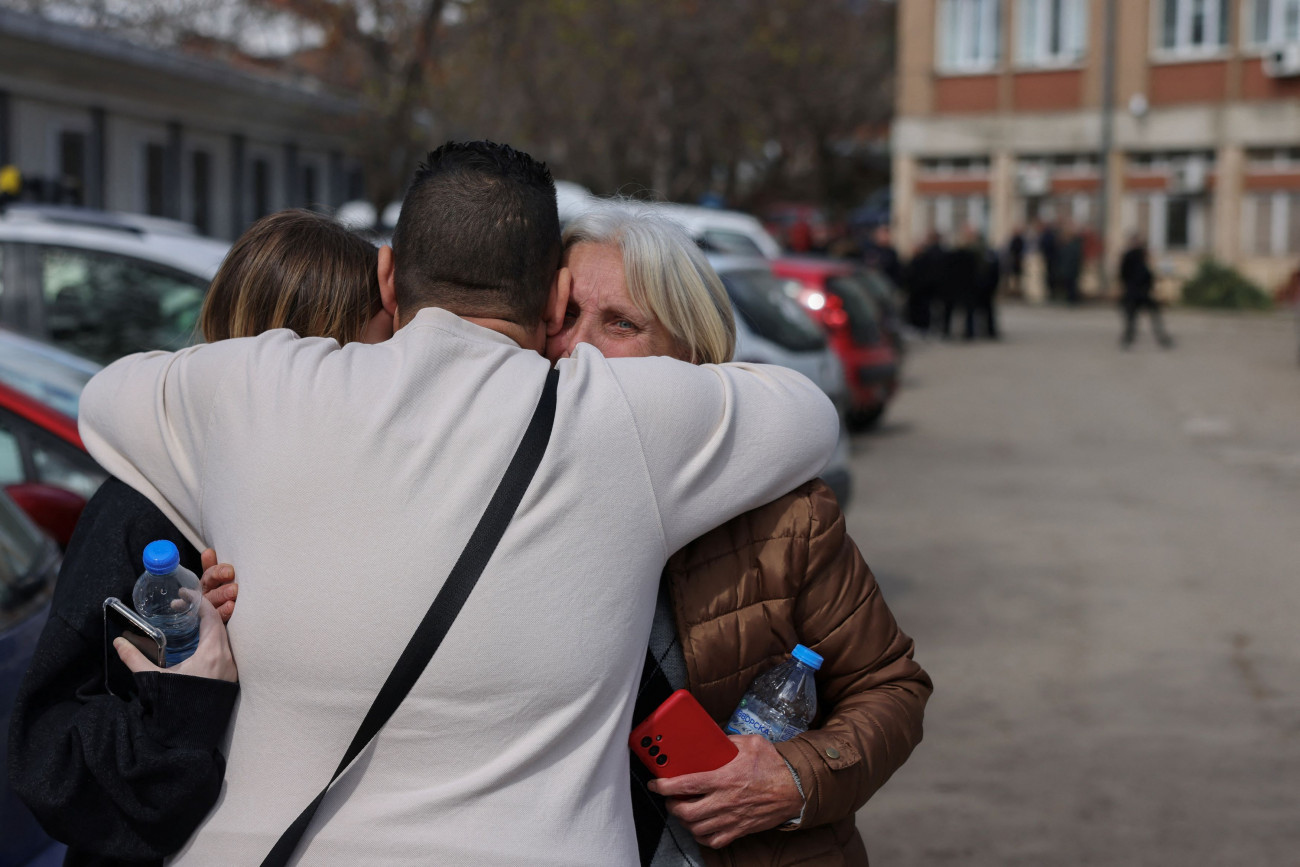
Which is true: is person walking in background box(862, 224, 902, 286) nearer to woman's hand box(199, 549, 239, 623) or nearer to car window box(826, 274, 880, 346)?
car window box(826, 274, 880, 346)

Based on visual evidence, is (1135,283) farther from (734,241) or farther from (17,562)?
(17,562)

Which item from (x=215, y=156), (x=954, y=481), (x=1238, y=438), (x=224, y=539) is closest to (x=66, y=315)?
(x=224, y=539)

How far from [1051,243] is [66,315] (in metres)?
28.3

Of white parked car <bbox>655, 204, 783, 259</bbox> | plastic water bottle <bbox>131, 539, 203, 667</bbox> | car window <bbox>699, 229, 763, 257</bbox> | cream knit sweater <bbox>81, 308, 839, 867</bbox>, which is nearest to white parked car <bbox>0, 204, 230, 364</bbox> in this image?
plastic water bottle <bbox>131, 539, 203, 667</bbox>

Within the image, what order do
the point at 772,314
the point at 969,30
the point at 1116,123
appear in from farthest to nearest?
the point at 969,30 → the point at 1116,123 → the point at 772,314

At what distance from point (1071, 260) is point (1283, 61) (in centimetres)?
611

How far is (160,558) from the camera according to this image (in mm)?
1805

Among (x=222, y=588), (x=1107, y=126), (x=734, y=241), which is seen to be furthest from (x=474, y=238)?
(x=1107, y=126)

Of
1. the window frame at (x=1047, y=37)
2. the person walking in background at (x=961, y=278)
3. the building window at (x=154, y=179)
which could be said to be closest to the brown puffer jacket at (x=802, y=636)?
the building window at (x=154, y=179)

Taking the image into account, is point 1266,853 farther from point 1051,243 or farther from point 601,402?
point 1051,243

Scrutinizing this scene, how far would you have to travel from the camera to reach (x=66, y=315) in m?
6.16

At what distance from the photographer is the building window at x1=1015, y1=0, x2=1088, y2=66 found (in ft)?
111

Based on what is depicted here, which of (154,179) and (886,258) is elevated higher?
(154,179)

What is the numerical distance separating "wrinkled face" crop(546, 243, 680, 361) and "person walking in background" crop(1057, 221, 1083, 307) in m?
30.9
